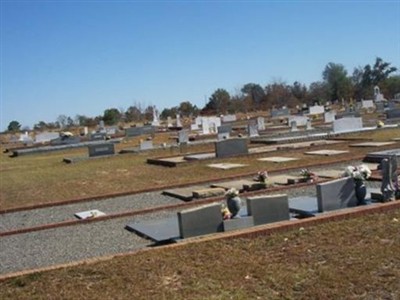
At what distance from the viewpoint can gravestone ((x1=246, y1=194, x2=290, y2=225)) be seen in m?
8.37

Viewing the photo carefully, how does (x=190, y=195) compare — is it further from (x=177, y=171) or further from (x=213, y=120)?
(x=213, y=120)

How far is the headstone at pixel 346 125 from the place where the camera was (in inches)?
1057

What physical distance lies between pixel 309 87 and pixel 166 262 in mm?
88896

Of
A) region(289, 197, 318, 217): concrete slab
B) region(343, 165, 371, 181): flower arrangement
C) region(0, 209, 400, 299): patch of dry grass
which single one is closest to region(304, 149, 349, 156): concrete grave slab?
region(289, 197, 318, 217): concrete slab

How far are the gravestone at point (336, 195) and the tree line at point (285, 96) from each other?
70.4 metres

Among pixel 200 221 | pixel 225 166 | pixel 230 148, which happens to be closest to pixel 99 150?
pixel 230 148

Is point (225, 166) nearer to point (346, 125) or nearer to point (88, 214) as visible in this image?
point (88, 214)

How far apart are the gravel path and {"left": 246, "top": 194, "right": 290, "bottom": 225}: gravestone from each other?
1.74m

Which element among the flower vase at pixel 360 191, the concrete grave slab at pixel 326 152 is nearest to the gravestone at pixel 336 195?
the flower vase at pixel 360 191

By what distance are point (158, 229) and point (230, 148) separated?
11.6 meters

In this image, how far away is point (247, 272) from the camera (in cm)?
574

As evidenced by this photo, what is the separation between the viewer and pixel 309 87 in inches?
3627

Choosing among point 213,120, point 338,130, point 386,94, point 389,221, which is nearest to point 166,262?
point 389,221

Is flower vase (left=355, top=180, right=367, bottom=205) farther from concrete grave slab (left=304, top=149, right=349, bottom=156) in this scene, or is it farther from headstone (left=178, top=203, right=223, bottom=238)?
concrete grave slab (left=304, top=149, right=349, bottom=156)
